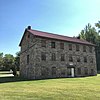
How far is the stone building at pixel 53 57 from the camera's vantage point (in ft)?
93.9

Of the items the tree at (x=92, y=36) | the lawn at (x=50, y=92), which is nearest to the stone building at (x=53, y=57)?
the lawn at (x=50, y=92)

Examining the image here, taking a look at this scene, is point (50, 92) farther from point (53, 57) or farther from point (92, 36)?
point (92, 36)

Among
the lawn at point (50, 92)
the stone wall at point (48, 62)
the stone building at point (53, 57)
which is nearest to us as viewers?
the lawn at point (50, 92)

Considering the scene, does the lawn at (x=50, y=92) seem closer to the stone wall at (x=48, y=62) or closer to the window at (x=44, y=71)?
the stone wall at (x=48, y=62)

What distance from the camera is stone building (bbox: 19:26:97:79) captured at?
2862cm

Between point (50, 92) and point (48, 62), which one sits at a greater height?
point (48, 62)

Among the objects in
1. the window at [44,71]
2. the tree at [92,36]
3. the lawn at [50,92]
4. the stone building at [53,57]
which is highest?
the tree at [92,36]

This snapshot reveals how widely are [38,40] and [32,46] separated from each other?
2.01 m

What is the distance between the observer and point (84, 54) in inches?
1448

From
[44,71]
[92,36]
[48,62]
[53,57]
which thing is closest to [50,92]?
[44,71]

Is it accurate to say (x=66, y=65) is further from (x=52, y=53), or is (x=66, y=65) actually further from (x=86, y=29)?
(x=86, y=29)

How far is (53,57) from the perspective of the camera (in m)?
30.8

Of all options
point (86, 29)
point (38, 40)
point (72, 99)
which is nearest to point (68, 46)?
point (38, 40)

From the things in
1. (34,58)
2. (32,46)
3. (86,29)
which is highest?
(86,29)
